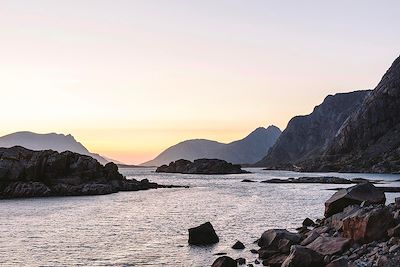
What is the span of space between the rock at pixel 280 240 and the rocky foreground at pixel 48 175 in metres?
95.2

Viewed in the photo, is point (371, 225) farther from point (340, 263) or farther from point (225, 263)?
point (225, 263)

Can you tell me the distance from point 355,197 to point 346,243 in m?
13.2

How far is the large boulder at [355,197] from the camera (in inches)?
1852

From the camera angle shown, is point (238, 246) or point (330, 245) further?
point (238, 246)

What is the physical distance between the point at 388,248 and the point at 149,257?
23.6 metres

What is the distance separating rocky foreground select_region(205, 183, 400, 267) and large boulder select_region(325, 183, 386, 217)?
0.10m

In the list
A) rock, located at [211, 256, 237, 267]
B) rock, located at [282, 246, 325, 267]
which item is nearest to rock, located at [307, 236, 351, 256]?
rock, located at [282, 246, 325, 267]

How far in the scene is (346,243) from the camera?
3566 cm

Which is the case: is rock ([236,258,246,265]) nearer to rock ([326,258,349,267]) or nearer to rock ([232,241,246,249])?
rock ([232,241,246,249])

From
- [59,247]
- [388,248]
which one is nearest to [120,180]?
[59,247]

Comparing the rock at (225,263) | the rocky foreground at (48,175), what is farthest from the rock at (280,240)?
the rocky foreground at (48,175)

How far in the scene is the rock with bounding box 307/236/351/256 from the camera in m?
35.3

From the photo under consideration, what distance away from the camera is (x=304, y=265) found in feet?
107

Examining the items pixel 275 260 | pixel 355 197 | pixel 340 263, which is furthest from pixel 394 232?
pixel 355 197
